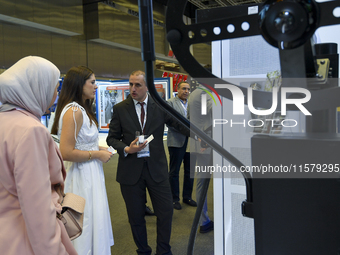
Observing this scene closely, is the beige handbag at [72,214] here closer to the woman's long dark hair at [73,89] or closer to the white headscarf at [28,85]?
the white headscarf at [28,85]

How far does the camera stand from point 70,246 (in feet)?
4.43

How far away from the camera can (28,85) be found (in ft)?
4.36

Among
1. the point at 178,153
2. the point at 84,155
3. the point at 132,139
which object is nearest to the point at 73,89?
the point at 84,155

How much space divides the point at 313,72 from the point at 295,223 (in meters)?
0.21

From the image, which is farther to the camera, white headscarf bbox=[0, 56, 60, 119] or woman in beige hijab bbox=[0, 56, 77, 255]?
white headscarf bbox=[0, 56, 60, 119]

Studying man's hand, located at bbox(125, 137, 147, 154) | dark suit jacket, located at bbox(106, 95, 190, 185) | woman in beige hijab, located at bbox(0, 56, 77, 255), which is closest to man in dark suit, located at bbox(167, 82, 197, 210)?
dark suit jacket, located at bbox(106, 95, 190, 185)

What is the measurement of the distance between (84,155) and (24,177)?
1135mm

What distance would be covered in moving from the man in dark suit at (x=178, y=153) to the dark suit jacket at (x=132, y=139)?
4.60ft

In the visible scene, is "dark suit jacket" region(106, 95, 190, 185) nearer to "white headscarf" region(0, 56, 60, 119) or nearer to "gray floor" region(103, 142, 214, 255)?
"gray floor" region(103, 142, 214, 255)

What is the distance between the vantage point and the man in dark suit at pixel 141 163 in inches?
102

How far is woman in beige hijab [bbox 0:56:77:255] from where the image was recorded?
117cm

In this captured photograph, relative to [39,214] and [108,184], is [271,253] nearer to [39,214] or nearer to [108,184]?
[39,214]

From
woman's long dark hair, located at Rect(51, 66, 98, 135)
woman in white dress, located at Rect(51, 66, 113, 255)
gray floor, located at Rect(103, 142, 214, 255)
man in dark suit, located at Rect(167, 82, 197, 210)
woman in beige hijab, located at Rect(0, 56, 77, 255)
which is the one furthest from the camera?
man in dark suit, located at Rect(167, 82, 197, 210)

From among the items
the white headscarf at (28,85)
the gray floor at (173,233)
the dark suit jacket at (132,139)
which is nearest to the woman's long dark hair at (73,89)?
the dark suit jacket at (132,139)
